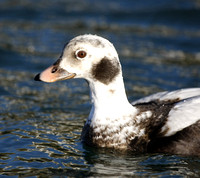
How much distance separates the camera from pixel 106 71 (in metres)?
6.71

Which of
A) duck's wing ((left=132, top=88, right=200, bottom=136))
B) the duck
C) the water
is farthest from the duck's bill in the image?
duck's wing ((left=132, top=88, right=200, bottom=136))

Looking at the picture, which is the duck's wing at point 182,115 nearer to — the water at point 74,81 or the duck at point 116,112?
the duck at point 116,112

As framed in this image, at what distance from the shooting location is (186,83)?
427 inches

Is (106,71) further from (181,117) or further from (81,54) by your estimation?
(181,117)

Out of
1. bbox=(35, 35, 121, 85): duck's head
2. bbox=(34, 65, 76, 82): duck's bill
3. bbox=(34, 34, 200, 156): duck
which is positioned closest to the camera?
bbox=(34, 34, 200, 156): duck

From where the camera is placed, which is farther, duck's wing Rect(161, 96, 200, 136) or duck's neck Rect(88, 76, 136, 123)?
duck's neck Rect(88, 76, 136, 123)

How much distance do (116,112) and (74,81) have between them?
4.26 meters

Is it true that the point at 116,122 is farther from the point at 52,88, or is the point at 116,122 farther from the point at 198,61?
the point at 198,61

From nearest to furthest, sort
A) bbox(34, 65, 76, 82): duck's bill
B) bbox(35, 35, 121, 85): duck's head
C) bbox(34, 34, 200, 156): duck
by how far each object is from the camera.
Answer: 1. bbox(34, 34, 200, 156): duck
2. bbox(35, 35, 121, 85): duck's head
3. bbox(34, 65, 76, 82): duck's bill

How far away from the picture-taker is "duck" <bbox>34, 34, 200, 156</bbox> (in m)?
6.55

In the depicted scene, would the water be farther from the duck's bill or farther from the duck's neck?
the duck's bill

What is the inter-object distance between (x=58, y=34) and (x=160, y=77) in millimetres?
4248

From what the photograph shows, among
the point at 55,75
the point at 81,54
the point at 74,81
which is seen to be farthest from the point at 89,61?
the point at 74,81

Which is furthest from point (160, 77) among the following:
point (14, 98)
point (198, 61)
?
point (14, 98)
